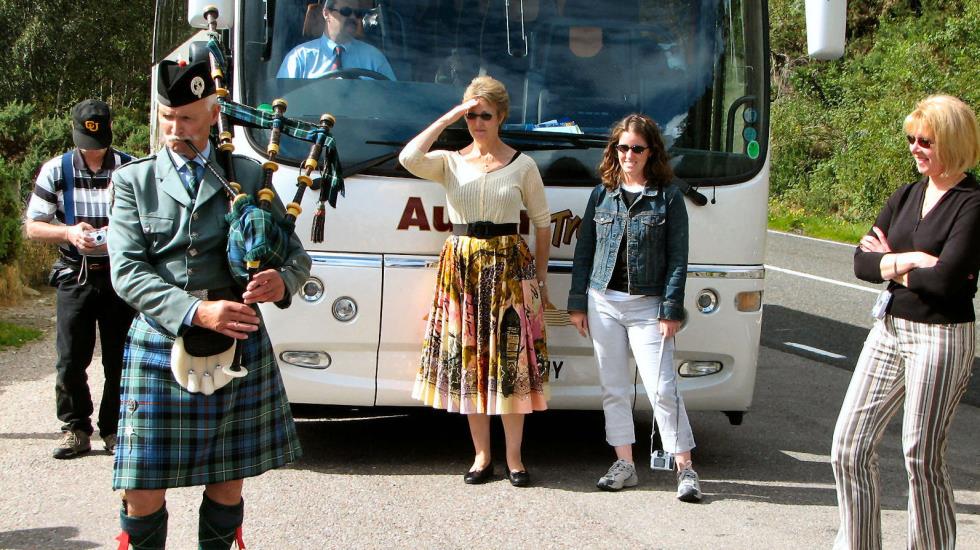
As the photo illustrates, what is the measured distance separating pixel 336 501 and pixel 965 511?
302 cm

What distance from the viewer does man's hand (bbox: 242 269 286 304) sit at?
3428 mm

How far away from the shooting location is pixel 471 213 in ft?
18.5

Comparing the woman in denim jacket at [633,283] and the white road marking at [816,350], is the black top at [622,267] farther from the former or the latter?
the white road marking at [816,350]

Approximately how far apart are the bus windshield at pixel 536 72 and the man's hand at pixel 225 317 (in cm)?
232

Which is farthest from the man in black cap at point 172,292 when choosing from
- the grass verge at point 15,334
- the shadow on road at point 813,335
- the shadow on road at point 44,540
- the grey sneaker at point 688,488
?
the shadow on road at point 813,335

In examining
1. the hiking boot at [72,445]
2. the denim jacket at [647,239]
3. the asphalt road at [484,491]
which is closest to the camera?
the asphalt road at [484,491]

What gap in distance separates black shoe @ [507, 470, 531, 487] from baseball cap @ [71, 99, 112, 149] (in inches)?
107

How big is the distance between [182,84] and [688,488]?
3.25 m

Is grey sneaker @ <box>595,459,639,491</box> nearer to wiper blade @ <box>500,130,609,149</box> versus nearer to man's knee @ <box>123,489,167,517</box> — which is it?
wiper blade @ <box>500,130,609,149</box>

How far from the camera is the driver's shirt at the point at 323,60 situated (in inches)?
227

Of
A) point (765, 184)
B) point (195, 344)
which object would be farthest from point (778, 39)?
point (195, 344)

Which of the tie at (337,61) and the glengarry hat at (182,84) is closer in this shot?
the glengarry hat at (182,84)

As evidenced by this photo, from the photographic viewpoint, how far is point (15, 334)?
9.74 m

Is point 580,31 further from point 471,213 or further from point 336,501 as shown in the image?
point 336,501
